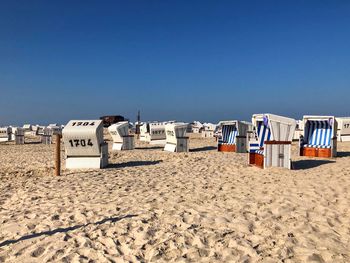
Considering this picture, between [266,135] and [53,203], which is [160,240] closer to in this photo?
[53,203]

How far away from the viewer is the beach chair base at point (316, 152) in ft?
49.5

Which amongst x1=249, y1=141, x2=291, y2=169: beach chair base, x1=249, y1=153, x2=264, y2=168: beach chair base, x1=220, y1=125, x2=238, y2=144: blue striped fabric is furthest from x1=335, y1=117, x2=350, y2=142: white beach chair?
x1=249, y1=141, x2=291, y2=169: beach chair base

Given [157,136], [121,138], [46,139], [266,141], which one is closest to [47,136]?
[46,139]

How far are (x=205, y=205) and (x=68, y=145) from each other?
6.99 metres

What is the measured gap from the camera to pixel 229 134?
18844 millimetres

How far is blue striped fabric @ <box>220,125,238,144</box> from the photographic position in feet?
61.0

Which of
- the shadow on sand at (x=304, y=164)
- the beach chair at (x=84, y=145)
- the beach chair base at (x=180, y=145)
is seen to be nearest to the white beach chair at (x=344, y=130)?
the beach chair base at (x=180, y=145)

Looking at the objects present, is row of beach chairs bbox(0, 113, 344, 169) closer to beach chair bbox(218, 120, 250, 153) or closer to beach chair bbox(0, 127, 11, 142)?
beach chair bbox(218, 120, 250, 153)

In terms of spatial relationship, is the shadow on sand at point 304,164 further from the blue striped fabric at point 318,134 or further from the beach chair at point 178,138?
the beach chair at point 178,138

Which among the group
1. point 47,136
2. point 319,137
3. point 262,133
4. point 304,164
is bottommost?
point 304,164

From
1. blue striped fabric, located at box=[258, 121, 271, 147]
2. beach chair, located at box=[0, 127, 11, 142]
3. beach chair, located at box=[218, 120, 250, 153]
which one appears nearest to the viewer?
blue striped fabric, located at box=[258, 121, 271, 147]

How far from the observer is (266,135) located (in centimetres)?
1252

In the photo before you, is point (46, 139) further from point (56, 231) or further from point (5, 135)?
point (56, 231)

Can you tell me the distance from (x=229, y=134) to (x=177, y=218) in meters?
13.2
